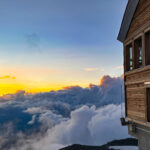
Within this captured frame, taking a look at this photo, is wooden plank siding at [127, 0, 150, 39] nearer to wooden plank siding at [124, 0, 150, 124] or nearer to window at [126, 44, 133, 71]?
wooden plank siding at [124, 0, 150, 124]

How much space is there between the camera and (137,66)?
45.3 ft

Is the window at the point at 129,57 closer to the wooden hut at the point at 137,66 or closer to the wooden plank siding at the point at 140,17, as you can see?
the wooden hut at the point at 137,66

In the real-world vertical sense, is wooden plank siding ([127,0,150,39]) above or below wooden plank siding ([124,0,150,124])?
above

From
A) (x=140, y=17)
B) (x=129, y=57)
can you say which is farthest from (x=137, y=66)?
(x=140, y=17)

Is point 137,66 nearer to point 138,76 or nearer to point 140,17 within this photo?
point 138,76

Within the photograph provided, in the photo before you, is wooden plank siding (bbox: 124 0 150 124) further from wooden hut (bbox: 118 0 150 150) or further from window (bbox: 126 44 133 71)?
window (bbox: 126 44 133 71)

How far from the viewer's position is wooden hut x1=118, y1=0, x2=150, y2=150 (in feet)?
39.8

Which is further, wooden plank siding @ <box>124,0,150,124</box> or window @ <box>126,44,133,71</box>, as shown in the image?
window @ <box>126,44,133,71</box>

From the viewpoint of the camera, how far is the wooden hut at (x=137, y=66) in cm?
1214

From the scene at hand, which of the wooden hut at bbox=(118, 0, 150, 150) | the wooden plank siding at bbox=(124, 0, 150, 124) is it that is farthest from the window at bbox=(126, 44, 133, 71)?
the wooden plank siding at bbox=(124, 0, 150, 124)

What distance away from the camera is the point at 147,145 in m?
12.8

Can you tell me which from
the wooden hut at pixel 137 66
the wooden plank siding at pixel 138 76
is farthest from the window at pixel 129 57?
the wooden plank siding at pixel 138 76

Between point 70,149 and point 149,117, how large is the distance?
996 inches

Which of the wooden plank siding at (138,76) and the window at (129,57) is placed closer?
the wooden plank siding at (138,76)
